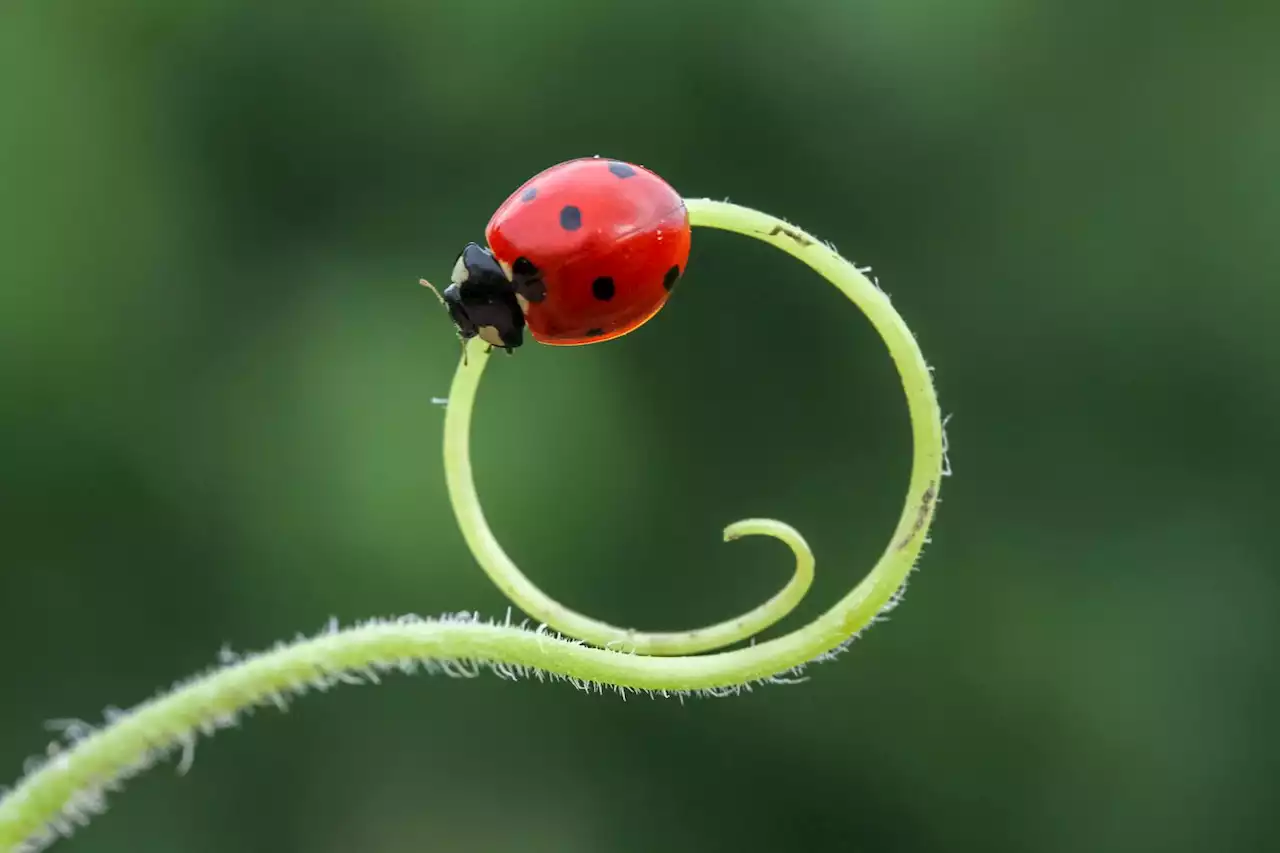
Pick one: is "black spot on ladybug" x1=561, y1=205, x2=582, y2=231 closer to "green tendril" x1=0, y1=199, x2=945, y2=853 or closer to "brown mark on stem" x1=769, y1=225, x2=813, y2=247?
"green tendril" x1=0, y1=199, x2=945, y2=853

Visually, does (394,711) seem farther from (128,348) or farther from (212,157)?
(212,157)

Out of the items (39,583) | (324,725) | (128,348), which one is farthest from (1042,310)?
(39,583)

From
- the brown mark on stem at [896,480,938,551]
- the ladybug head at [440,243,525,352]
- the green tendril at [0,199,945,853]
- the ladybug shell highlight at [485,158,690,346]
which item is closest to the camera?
the green tendril at [0,199,945,853]

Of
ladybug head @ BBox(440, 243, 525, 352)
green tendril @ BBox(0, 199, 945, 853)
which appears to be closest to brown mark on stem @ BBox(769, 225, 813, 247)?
green tendril @ BBox(0, 199, 945, 853)

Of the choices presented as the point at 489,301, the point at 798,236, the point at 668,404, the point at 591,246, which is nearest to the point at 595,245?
the point at 591,246

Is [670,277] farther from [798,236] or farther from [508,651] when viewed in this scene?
[508,651]

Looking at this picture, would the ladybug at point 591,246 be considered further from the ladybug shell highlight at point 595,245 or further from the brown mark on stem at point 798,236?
the brown mark on stem at point 798,236

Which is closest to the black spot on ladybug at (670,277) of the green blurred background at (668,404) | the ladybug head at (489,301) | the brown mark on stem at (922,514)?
the ladybug head at (489,301)
